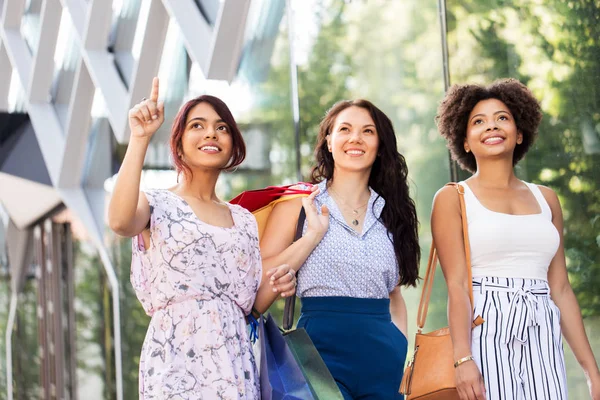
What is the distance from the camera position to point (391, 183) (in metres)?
4.09

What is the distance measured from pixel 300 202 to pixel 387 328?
644 mm

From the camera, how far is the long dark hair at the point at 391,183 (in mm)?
3979

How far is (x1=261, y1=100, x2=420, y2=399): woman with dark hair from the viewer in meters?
3.74

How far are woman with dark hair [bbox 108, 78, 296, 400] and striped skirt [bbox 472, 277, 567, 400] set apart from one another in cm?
80

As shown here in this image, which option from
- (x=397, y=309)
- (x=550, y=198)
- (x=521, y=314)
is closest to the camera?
(x=521, y=314)

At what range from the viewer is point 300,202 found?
3988 mm

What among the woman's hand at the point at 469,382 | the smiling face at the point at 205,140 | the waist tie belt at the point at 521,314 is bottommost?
the woman's hand at the point at 469,382

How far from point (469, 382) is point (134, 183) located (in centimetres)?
146

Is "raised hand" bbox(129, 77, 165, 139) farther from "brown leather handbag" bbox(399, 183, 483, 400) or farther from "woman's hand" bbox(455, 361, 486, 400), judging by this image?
"woman's hand" bbox(455, 361, 486, 400)

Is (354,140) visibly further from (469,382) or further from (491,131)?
(469,382)

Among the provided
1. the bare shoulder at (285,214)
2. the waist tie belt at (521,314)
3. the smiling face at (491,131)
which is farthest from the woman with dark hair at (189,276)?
the smiling face at (491,131)

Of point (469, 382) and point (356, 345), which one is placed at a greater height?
point (356, 345)

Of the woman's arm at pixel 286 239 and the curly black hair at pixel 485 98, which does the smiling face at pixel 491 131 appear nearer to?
the curly black hair at pixel 485 98

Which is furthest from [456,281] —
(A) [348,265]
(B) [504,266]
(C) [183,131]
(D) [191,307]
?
(C) [183,131]
